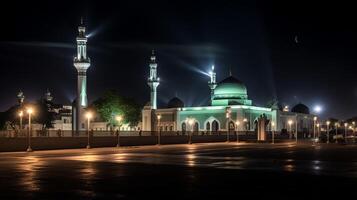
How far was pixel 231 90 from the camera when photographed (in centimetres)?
9650

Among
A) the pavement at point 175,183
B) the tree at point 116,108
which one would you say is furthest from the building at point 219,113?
the pavement at point 175,183

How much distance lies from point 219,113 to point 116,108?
65.5 ft

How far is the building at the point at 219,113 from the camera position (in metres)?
90.8

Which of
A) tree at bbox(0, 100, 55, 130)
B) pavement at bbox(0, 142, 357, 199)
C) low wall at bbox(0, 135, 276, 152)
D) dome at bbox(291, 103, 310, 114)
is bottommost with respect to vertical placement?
pavement at bbox(0, 142, 357, 199)

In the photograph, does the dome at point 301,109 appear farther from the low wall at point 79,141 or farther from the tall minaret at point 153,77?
the low wall at point 79,141

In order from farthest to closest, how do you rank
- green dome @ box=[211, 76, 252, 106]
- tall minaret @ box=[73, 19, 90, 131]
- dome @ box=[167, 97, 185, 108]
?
dome @ box=[167, 97, 185, 108] → green dome @ box=[211, 76, 252, 106] → tall minaret @ box=[73, 19, 90, 131]

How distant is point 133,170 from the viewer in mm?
20234

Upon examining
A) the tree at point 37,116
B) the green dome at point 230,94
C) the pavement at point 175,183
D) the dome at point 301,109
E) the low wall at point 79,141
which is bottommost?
the pavement at point 175,183

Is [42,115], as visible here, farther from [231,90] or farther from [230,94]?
[231,90]

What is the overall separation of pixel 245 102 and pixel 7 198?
3334 inches

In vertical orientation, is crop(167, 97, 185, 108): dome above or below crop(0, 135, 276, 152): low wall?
above

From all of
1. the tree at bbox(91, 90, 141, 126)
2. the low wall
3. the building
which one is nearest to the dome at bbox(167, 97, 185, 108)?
the building

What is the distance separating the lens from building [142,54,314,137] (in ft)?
298

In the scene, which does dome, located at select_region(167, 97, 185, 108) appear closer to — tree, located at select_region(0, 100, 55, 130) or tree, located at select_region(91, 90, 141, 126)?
tree, located at select_region(91, 90, 141, 126)
